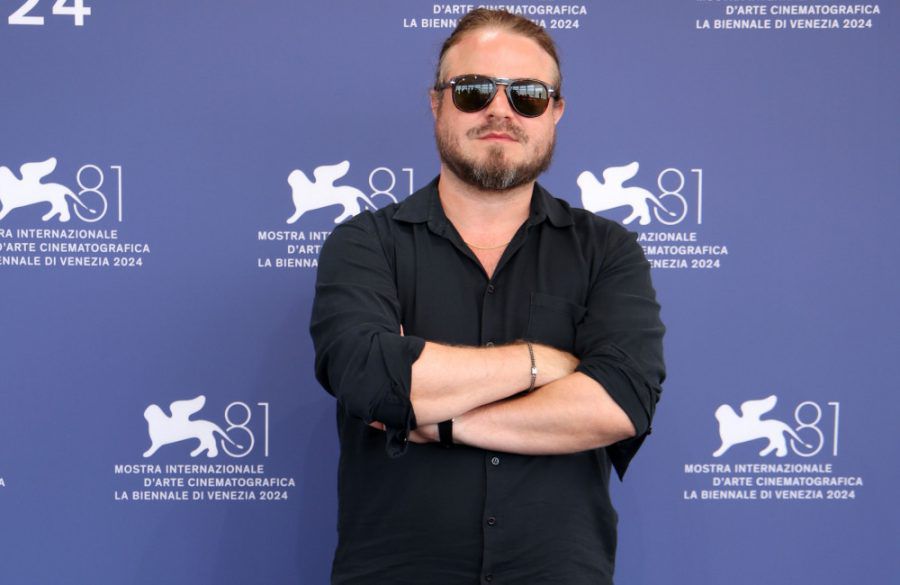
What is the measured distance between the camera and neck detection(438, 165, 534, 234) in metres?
2.03

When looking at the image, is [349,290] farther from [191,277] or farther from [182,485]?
[182,485]

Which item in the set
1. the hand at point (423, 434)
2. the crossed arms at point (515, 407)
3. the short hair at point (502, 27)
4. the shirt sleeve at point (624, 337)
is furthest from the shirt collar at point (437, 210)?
the hand at point (423, 434)

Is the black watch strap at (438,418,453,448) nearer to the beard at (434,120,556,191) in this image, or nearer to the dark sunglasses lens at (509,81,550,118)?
the beard at (434,120,556,191)

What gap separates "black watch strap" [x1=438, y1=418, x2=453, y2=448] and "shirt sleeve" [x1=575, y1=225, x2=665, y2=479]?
0.98 ft

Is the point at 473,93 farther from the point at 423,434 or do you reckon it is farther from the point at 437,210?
the point at 423,434

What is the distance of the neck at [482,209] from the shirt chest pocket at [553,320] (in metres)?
0.22

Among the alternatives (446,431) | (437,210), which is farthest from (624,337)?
(437,210)

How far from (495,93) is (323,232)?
971 millimetres

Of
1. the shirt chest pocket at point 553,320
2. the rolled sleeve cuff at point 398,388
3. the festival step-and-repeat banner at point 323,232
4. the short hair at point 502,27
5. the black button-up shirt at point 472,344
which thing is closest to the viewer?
the rolled sleeve cuff at point 398,388

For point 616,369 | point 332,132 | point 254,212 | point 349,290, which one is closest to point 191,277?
point 254,212

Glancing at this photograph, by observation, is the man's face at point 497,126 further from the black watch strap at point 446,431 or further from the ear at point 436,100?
the black watch strap at point 446,431

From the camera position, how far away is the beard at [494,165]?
194 cm

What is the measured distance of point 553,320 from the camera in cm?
A: 191

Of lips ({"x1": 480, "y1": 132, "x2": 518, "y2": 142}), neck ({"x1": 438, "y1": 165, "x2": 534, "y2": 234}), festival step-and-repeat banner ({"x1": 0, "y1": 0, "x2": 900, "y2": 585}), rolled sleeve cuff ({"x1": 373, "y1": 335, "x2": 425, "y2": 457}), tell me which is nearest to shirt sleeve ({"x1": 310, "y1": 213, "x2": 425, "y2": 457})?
rolled sleeve cuff ({"x1": 373, "y1": 335, "x2": 425, "y2": 457})
